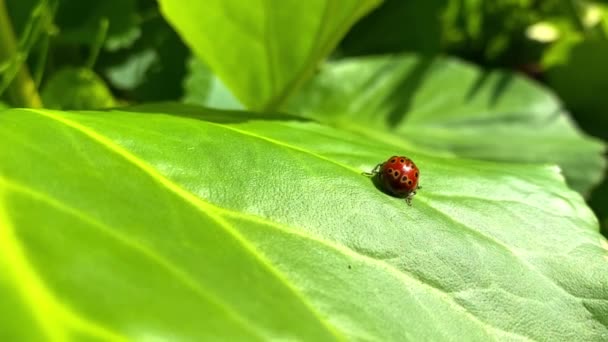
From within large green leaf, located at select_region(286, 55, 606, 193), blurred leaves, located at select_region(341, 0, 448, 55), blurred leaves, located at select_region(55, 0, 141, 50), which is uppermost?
blurred leaves, located at select_region(55, 0, 141, 50)

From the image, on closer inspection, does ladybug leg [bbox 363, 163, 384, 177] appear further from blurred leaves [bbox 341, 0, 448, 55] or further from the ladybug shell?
blurred leaves [bbox 341, 0, 448, 55]

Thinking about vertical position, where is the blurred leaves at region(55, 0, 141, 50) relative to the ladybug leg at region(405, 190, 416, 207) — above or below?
above

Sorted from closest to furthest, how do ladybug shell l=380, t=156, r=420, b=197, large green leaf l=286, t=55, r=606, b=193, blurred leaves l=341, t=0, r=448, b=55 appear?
1. ladybug shell l=380, t=156, r=420, b=197
2. large green leaf l=286, t=55, r=606, b=193
3. blurred leaves l=341, t=0, r=448, b=55

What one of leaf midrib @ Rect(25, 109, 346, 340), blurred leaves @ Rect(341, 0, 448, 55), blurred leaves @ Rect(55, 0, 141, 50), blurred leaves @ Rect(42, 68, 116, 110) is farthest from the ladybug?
blurred leaves @ Rect(341, 0, 448, 55)

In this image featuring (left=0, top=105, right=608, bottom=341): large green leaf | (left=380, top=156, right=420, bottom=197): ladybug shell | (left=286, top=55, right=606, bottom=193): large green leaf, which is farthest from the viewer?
(left=286, top=55, right=606, bottom=193): large green leaf

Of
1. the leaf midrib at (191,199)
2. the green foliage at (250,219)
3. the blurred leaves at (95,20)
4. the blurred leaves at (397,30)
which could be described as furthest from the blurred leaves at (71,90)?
the blurred leaves at (397,30)

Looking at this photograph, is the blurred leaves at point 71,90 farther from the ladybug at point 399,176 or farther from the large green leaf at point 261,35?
the ladybug at point 399,176

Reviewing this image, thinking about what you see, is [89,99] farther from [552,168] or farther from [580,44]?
[580,44]

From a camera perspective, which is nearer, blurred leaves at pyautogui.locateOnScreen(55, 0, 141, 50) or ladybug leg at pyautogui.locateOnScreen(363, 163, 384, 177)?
ladybug leg at pyautogui.locateOnScreen(363, 163, 384, 177)

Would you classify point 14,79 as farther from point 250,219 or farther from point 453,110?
point 453,110
